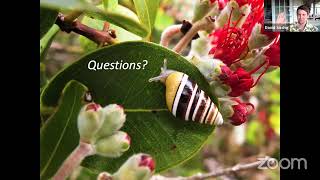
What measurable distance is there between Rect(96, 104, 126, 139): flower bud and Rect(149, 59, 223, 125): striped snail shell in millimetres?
135

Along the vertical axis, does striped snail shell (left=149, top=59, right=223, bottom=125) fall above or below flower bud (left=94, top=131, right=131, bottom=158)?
above

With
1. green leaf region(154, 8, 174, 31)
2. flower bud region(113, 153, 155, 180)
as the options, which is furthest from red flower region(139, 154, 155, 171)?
green leaf region(154, 8, 174, 31)

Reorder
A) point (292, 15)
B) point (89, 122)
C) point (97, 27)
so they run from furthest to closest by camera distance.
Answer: point (292, 15) < point (97, 27) < point (89, 122)

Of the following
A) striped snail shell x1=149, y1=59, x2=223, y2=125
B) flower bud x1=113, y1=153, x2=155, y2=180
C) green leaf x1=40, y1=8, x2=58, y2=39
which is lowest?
flower bud x1=113, y1=153, x2=155, y2=180

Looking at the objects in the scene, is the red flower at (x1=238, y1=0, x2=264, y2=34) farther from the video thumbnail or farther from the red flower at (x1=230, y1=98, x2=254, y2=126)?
the red flower at (x1=230, y1=98, x2=254, y2=126)

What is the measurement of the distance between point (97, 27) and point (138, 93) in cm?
20

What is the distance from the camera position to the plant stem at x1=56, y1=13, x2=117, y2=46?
1.66 metres

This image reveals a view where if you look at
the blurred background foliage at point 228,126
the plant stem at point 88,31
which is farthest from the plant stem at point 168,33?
the plant stem at point 88,31

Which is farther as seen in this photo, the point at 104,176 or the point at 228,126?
the point at 228,126

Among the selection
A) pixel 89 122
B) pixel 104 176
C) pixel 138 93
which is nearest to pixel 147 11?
pixel 138 93

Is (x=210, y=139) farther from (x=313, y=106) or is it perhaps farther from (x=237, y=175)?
(x=313, y=106)

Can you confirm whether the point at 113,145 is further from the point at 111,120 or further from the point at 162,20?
the point at 162,20

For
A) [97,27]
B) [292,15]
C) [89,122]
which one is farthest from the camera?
[292,15]

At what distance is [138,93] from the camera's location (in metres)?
1.68
